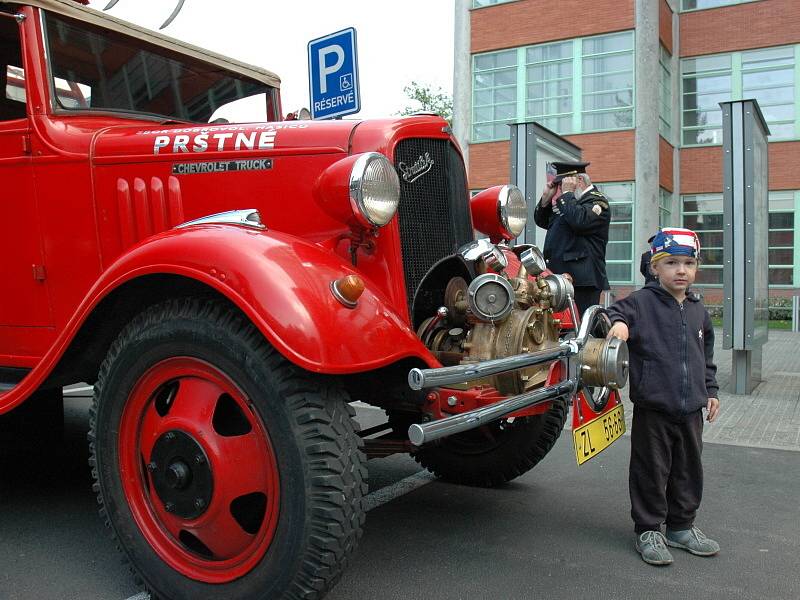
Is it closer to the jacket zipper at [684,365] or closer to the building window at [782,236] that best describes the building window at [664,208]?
the building window at [782,236]

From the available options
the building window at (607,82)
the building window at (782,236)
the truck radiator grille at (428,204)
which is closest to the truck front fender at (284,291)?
the truck radiator grille at (428,204)

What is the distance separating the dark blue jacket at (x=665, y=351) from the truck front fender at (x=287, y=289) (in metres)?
1.10

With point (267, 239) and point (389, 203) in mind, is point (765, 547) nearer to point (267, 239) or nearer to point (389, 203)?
point (389, 203)

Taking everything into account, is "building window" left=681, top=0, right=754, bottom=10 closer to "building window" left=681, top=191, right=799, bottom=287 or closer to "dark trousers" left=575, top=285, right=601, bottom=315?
"building window" left=681, top=191, right=799, bottom=287

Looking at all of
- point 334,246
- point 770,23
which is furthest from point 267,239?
point 770,23

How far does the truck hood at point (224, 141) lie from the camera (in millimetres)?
3084

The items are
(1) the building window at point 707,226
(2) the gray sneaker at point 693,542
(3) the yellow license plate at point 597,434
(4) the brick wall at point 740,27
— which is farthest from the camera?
(1) the building window at point 707,226

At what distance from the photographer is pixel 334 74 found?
21.9ft

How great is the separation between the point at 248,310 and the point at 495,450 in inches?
78.1

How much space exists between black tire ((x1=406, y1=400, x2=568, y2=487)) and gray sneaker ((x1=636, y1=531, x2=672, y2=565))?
68 cm

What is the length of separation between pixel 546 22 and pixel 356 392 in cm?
1783

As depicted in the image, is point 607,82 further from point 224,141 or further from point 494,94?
point 224,141

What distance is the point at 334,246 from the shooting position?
9.75 feet

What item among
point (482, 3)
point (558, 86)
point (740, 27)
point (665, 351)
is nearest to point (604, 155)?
point (558, 86)
